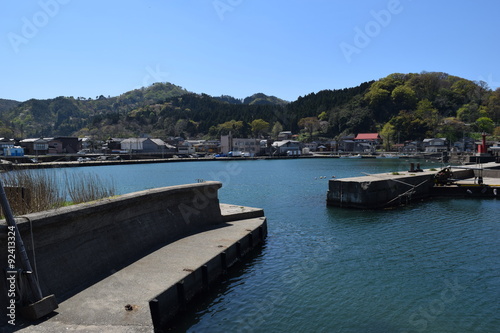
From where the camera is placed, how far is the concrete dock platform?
723 cm

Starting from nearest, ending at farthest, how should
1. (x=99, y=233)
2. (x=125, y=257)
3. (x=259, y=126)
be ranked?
(x=99, y=233) → (x=125, y=257) → (x=259, y=126)

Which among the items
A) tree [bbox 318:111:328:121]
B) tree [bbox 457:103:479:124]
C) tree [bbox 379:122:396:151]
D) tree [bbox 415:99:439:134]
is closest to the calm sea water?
tree [bbox 379:122:396:151]

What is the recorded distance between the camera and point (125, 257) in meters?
11.1

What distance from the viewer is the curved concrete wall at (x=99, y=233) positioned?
27.1 ft

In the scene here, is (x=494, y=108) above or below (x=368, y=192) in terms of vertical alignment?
above

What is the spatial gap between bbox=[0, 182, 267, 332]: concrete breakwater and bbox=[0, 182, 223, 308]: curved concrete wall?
0.02 m

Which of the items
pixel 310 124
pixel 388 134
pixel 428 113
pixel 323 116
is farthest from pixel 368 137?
pixel 323 116

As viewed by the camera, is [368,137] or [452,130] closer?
[452,130]

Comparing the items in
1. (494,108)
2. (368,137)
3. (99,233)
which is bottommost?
(99,233)

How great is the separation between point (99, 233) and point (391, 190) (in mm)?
25432

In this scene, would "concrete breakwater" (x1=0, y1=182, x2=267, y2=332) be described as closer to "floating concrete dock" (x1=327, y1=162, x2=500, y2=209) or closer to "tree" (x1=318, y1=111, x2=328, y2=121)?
"floating concrete dock" (x1=327, y1=162, x2=500, y2=209)

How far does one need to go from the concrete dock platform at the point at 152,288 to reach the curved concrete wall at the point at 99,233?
0.47 m

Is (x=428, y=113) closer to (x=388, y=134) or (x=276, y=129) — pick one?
(x=388, y=134)

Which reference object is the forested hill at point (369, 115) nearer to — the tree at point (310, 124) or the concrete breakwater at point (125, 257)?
the tree at point (310, 124)
